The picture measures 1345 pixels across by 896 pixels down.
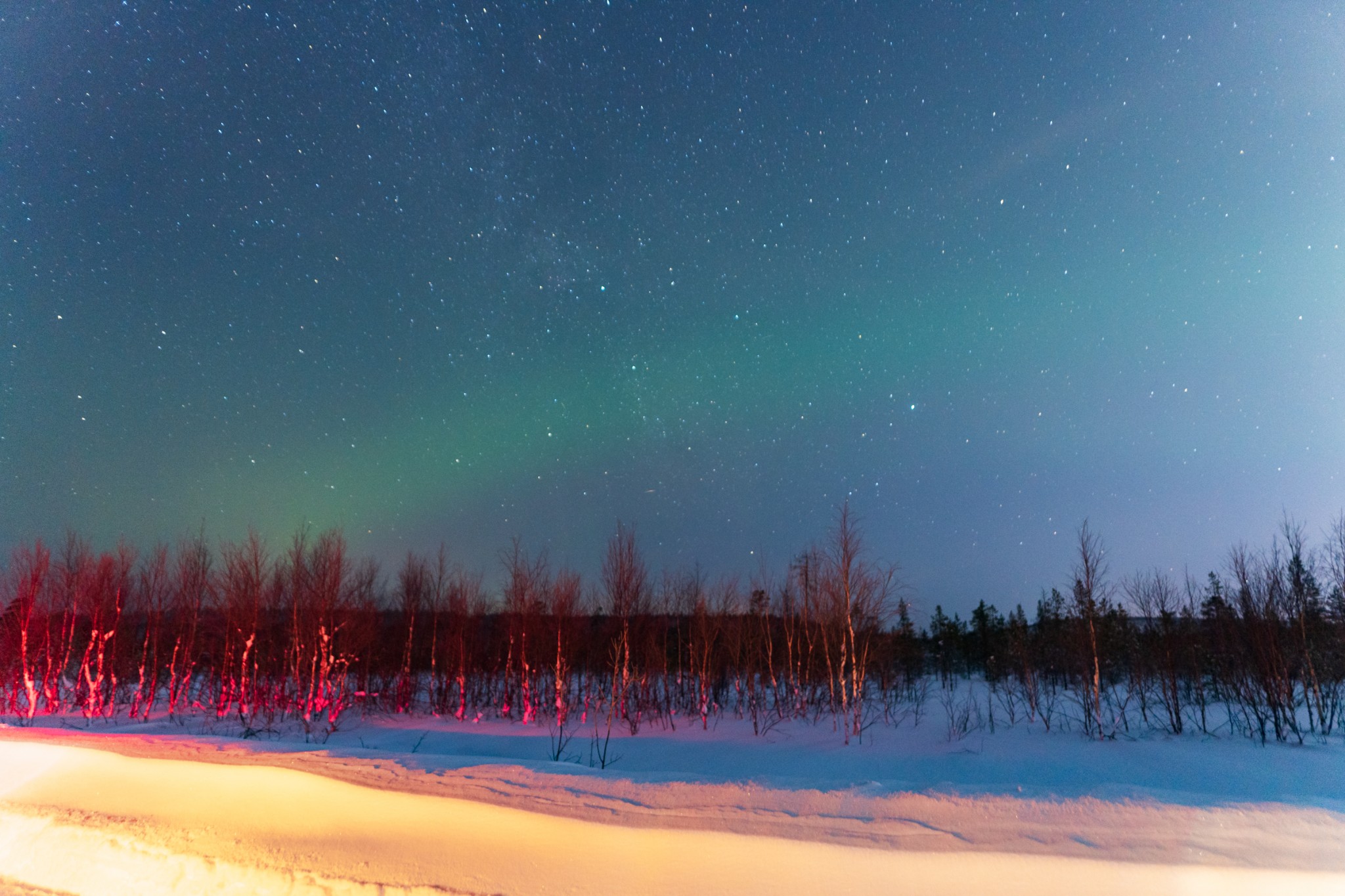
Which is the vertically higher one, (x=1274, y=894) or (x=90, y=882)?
(x=1274, y=894)

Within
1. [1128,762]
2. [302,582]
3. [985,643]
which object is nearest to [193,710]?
[302,582]

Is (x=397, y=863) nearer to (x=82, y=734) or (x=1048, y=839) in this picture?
(x=1048, y=839)

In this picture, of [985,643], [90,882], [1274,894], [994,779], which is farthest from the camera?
[985,643]

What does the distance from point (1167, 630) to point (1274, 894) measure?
2078 cm

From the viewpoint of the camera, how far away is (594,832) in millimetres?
5551

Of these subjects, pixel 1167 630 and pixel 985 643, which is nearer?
pixel 1167 630

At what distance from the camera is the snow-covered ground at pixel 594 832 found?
4.77 meters

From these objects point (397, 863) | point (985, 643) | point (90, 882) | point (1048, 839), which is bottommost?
point (985, 643)

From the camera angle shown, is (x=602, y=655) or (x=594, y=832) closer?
(x=594, y=832)

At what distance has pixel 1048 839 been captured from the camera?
4965mm

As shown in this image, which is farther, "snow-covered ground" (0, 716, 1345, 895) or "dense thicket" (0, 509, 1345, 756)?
"dense thicket" (0, 509, 1345, 756)

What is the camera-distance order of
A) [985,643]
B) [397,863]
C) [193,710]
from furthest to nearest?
[985,643] → [193,710] → [397,863]

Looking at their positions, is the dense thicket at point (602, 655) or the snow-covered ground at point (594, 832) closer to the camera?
the snow-covered ground at point (594, 832)

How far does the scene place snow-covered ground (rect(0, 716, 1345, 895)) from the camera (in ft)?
15.6
